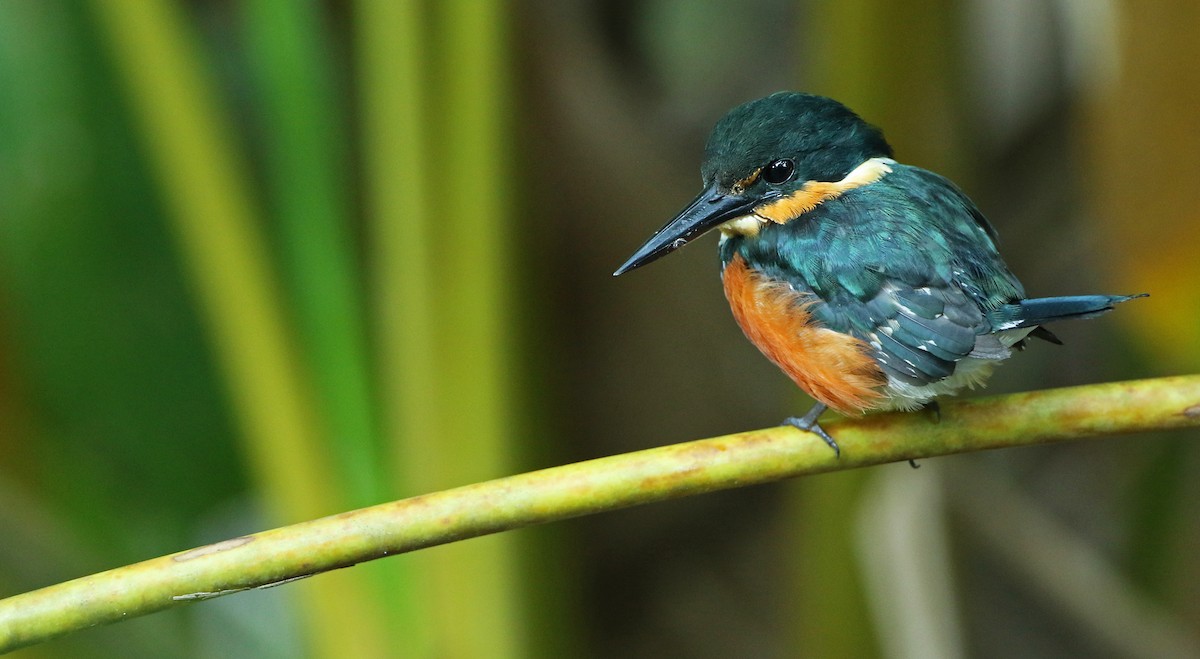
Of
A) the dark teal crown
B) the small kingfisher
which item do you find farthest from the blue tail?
the dark teal crown

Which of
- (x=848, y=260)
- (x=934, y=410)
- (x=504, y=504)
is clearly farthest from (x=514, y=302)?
(x=504, y=504)

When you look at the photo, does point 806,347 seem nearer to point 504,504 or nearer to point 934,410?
point 934,410

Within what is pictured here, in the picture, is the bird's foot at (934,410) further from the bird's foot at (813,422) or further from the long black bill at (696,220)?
the long black bill at (696,220)

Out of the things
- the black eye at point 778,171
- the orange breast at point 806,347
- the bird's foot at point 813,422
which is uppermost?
the black eye at point 778,171

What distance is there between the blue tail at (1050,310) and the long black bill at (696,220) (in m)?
0.28

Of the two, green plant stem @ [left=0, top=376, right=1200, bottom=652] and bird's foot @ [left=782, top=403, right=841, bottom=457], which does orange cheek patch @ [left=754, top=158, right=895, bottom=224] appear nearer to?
bird's foot @ [left=782, top=403, right=841, bottom=457]

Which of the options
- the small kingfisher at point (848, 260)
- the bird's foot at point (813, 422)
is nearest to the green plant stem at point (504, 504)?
the bird's foot at point (813, 422)

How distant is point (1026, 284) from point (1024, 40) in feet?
1.79

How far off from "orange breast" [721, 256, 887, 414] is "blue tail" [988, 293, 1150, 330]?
0.13m

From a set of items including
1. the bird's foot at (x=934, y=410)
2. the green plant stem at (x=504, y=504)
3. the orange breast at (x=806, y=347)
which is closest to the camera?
the green plant stem at (x=504, y=504)

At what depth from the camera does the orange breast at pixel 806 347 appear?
1.09m

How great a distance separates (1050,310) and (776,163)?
1.07 feet

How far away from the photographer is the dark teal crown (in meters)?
1.11

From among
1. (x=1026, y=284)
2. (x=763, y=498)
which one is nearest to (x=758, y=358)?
(x=763, y=498)
